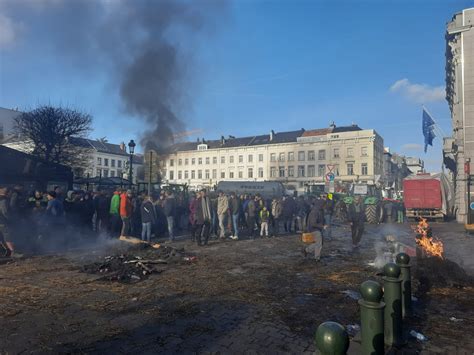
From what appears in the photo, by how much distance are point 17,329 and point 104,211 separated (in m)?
8.22

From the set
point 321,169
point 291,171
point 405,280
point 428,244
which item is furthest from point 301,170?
point 405,280

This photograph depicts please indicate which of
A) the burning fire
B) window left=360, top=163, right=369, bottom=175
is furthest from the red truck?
window left=360, top=163, right=369, bottom=175

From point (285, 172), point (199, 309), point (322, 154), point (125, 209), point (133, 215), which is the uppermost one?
point (322, 154)

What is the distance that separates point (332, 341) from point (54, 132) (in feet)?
101

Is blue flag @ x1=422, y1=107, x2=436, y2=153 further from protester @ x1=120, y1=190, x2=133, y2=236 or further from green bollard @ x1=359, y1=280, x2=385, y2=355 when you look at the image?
green bollard @ x1=359, y1=280, x2=385, y2=355

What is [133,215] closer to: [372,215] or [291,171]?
[372,215]

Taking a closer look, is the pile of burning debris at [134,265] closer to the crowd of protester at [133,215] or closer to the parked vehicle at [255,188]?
the crowd of protester at [133,215]

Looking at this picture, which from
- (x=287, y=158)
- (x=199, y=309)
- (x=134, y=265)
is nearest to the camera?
(x=199, y=309)

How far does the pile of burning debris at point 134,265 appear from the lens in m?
6.99

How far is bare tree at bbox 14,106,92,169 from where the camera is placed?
27703 mm

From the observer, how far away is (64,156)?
28.6 metres

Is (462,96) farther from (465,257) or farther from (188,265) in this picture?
(188,265)

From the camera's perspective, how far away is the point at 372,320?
10.5 feet

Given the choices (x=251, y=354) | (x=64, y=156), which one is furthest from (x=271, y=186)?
(x=251, y=354)
